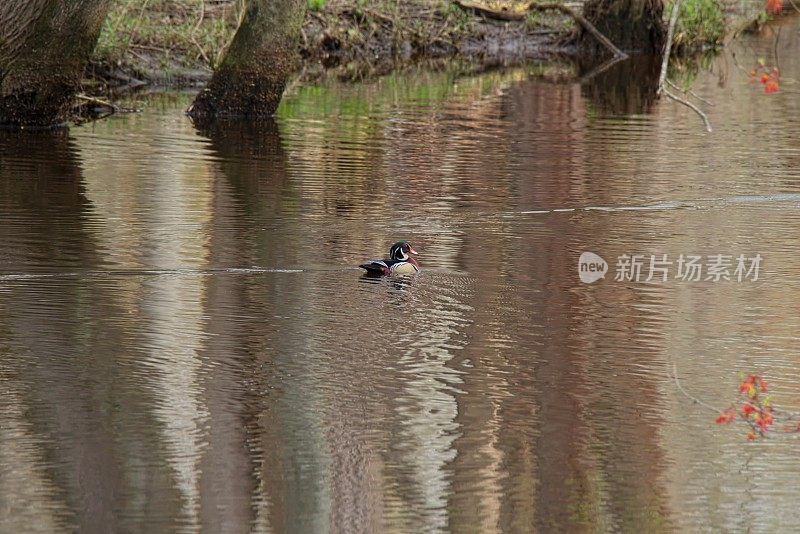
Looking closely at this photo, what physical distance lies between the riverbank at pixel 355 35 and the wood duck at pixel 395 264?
13.3 m

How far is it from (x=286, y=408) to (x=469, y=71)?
890 inches

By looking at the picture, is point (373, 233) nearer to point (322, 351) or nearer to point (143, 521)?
point (322, 351)

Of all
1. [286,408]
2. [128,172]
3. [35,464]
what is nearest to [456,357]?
[286,408]

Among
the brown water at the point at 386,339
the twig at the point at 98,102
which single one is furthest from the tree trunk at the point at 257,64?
the brown water at the point at 386,339

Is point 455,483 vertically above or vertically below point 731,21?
below

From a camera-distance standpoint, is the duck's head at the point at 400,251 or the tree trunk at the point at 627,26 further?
the tree trunk at the point at 627,26

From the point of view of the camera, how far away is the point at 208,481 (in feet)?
25.3

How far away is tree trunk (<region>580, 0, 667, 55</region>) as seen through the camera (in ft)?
114

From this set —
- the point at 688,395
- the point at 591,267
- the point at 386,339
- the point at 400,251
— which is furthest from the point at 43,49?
the point at 688,395

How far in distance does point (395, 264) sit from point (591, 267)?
170cm

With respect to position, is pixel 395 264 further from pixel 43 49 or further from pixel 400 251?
pixel 43 49

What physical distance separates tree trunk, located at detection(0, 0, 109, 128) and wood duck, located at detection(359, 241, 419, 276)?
896 centimetres

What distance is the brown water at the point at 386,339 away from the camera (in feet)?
25.0

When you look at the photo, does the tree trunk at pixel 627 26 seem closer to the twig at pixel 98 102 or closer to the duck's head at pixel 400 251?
the twig at pixel 98 102
